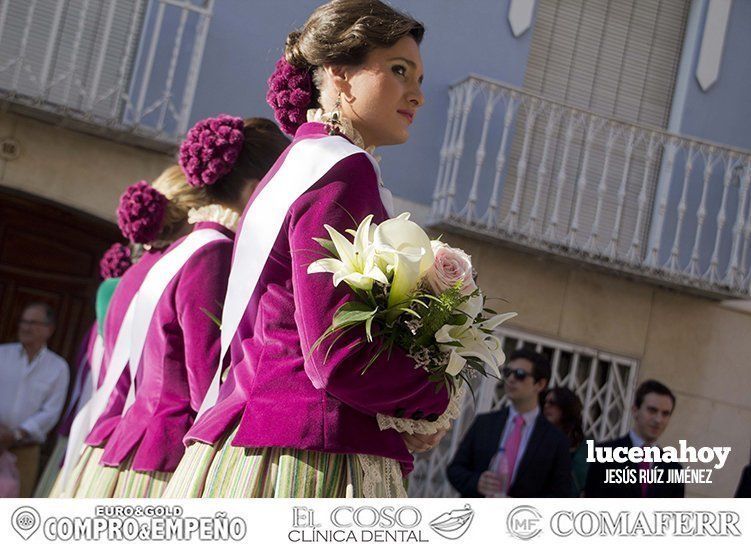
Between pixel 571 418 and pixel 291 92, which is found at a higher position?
pixel 291 92

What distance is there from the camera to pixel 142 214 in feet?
14.4

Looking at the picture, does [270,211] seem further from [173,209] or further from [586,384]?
[586,384]

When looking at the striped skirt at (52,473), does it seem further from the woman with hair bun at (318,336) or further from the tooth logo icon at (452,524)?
the tooth logo icon at (452,524)

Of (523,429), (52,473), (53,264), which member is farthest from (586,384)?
(52,473)

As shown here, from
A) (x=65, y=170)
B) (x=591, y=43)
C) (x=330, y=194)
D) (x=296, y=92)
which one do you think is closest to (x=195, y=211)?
(x=296, y=92)

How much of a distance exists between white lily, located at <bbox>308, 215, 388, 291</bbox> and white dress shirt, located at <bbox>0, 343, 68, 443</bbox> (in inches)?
195

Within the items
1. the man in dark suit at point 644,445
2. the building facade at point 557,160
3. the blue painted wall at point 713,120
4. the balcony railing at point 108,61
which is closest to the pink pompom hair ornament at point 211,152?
the man in dark suit at point 644,445

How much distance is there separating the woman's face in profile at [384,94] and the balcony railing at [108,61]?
6260 millimetres

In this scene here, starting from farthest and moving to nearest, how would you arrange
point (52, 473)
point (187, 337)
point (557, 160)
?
1. point (557, 160)
2. point (52, 473)
3. point (187, 337)

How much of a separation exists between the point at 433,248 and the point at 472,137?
7603 mm

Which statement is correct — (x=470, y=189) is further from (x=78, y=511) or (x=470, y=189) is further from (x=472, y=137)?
(x=78, y=511)

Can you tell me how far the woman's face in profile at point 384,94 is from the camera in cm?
270

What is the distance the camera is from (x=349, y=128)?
2.69 meters

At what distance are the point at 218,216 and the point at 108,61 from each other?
5769 mm
